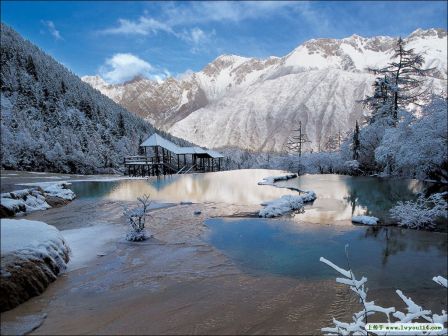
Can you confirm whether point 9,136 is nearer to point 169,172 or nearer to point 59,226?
point 59,226

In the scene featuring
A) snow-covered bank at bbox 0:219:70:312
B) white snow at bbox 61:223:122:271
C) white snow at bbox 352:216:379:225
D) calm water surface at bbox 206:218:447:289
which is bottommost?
calm water surface at bbox 206:218:447:289

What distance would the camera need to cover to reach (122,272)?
794 cm

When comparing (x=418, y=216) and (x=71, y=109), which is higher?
(x=71, y=109)

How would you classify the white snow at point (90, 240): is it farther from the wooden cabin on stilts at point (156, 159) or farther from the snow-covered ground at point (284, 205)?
the wooden cabin on stilts at point (156, 159)

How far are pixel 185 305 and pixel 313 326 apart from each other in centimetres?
261

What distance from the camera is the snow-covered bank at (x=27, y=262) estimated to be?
221 inches

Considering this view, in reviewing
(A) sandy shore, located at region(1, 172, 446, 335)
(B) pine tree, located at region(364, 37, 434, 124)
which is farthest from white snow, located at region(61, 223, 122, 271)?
(B) pine tree, located at region(364, 37, 434, 124)

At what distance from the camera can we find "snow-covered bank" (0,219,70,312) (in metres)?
5.61

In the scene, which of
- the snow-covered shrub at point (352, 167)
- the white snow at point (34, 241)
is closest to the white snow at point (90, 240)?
the white snow at point (34, 241)

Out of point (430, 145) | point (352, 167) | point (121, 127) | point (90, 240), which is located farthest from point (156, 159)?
point (90, 240)

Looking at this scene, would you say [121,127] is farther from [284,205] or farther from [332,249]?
[332,249]

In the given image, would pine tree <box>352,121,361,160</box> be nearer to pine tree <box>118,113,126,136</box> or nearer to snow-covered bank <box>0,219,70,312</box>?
snow-covered bank <box>0,219,70,312</box>

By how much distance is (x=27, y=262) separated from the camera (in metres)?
6.06

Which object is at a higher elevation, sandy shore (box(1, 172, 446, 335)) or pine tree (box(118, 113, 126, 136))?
pine tree (box(118, 113, 126, 136))
